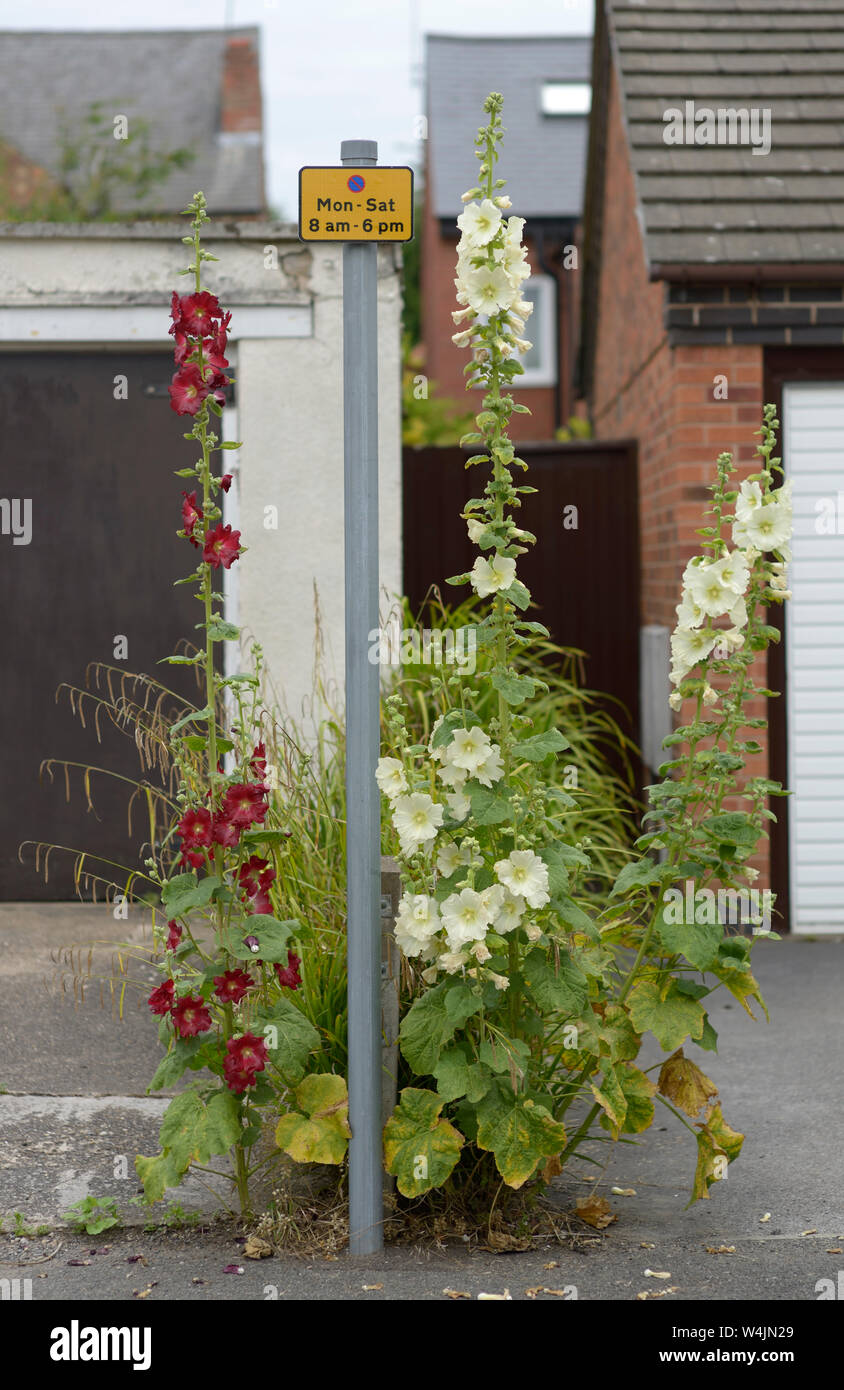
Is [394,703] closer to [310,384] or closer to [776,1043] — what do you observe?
[776,1043]

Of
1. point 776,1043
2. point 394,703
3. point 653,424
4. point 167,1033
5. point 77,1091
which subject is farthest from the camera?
point 653,424

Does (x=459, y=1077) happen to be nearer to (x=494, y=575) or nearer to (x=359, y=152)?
(x=494, y=575)

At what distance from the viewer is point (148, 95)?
26.0 metres

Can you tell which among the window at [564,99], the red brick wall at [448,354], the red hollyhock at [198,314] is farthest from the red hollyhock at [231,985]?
the window at [564,99]

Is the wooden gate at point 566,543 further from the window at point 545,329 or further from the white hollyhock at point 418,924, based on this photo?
the window at point 545,329

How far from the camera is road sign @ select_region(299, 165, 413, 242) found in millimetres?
3455

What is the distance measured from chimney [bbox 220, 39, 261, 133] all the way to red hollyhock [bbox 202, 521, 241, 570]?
23.2 meters

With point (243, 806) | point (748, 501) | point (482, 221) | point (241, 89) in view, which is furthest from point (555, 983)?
point (241, 89)

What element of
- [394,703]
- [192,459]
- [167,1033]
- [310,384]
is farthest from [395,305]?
[167,1033]

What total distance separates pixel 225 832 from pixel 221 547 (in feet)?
2.28

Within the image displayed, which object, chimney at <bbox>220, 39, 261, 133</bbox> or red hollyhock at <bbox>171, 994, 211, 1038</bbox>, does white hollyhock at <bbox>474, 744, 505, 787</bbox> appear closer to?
red hollyhock at <bbox>171, 994, 211, 1038</bbox>

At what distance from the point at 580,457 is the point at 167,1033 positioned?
5.31m

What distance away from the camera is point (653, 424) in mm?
7629

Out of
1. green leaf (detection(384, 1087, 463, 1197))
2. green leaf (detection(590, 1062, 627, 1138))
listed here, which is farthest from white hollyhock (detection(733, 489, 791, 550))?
green leaf (detection(384, 1087, 463, 1197))
